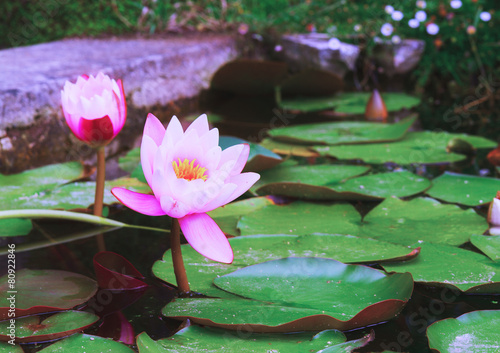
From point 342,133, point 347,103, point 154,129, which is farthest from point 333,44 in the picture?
point 154,129

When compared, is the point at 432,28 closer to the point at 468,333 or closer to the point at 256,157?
the point at 256,157

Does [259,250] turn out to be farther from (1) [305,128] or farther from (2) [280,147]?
(1) [305,128]

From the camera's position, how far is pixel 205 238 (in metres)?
0.67

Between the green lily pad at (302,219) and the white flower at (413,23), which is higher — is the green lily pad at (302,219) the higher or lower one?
the lower one

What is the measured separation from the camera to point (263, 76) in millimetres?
2352

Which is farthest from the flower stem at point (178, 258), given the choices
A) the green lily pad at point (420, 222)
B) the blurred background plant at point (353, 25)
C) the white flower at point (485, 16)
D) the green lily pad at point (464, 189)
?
the white flower at point (485, 16)

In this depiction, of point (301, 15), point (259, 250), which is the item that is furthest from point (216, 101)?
point (259, 250)

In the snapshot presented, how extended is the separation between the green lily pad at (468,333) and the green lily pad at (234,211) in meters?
0.49

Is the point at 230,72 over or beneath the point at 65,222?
over

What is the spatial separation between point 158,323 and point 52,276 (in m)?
0.23

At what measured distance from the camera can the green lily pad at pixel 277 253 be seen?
0.85 m

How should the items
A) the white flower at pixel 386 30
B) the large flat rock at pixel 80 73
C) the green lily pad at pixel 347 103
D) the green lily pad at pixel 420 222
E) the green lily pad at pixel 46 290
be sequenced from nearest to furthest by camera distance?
the green lily pad at pixel 46 290
the green lily pad at pixel 420 222
the large flat rock at pixel 80 73
the green lily pad at pixel 347 103
the white flower at pixel 386 30

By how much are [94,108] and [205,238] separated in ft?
1.28

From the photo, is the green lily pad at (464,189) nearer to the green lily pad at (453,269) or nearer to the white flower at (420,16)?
the green lily pad at (453,269)
